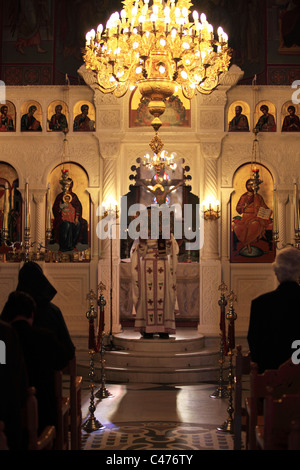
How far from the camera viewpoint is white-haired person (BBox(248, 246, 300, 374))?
536 cm

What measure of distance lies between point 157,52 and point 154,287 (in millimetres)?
4561

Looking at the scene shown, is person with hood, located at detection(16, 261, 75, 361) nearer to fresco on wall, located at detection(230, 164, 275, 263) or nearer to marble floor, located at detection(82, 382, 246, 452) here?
marble floor, located at detection(82, 382, 246, 452)

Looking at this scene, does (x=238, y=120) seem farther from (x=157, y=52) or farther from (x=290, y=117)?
(x=157, y=52)

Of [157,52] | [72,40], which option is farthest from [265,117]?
[157,52]

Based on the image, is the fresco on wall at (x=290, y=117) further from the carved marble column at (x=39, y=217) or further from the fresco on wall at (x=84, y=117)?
the carved marble column at (x=39, y=217)

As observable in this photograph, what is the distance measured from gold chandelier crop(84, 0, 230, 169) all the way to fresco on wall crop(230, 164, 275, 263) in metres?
4.38

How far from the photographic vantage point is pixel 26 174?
1395 centimetres

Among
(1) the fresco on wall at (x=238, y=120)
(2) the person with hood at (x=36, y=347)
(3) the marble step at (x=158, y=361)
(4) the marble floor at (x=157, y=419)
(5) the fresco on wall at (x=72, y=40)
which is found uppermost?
(5) the fresco on wall at (x=72, y=40)

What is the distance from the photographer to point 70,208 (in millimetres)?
14078

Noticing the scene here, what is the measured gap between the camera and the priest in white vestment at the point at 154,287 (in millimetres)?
12219

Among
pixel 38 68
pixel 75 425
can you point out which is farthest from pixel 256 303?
pixel 38 68

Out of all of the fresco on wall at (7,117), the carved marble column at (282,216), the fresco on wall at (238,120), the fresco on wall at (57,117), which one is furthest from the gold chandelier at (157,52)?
the fresco on wall at (7,117)

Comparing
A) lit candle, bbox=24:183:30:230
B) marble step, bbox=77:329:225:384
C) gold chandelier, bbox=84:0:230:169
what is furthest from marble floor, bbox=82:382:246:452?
gold chandelier, bbox=84:0:230:169

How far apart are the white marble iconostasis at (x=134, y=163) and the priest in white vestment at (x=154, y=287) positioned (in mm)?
1169
